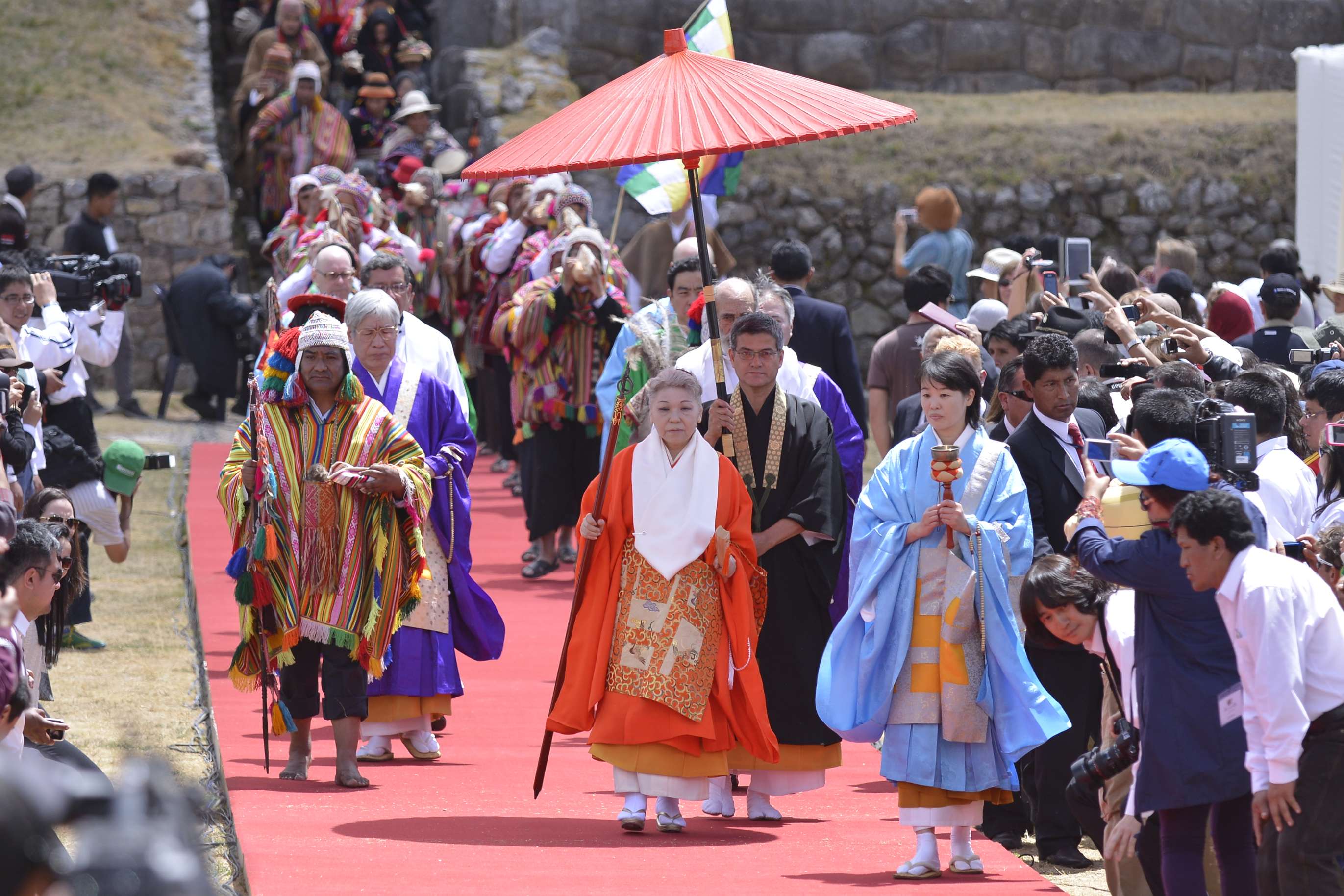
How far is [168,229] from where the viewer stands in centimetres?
1598

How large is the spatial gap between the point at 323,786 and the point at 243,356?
892 cm

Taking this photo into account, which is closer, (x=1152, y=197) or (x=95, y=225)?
(x=95, y=225)

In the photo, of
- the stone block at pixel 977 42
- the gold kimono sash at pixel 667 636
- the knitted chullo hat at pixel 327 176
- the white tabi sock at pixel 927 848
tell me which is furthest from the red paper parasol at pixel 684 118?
the stone block at pixel 977 42

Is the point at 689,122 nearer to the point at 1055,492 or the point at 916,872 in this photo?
the point at 1055,492

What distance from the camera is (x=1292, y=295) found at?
866 cm

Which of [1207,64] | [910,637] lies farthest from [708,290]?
[1207,64]

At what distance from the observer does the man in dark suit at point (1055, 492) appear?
20.1ft

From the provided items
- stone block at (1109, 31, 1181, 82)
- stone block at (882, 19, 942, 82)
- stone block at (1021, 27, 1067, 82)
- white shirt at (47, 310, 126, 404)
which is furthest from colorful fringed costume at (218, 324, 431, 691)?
stone block at (1109, 31, 1181, 82)

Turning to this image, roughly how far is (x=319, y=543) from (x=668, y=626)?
1333 mm

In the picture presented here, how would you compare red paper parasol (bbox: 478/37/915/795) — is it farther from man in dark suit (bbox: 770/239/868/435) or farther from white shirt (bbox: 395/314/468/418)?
man in dark suit (bbox: 770/239/868/435)

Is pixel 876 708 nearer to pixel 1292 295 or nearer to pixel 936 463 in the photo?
pixel 936 463

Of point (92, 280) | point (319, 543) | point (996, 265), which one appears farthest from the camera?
point (996, 265)

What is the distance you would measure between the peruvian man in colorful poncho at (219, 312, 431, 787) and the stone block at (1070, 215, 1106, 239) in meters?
11.2

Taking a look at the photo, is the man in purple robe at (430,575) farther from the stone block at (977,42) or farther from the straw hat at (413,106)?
the stone block at (977,42)
